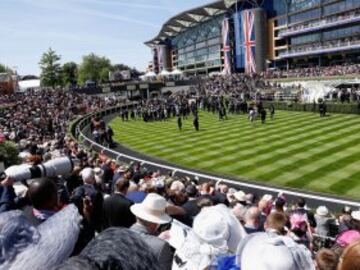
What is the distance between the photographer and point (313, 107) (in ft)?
145

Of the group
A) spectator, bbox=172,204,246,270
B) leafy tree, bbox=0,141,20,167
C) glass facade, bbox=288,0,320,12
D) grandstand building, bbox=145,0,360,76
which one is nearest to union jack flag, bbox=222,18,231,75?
grandstand building, bbox=145,0,360,76

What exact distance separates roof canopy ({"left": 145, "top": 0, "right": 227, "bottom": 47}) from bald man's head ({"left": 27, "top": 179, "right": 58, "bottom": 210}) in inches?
4601

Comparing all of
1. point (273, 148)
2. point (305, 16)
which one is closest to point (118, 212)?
point (273, 148)

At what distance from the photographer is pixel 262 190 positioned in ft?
52.1

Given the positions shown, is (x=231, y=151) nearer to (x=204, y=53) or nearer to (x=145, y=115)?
(x=145, y=115)

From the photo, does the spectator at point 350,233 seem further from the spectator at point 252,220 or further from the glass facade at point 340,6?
the glass facade at point 340,6

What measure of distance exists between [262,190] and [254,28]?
324 ft

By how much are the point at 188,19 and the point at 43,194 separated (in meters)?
140

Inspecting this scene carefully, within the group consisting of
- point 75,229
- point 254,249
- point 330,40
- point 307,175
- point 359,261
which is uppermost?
point 330,40

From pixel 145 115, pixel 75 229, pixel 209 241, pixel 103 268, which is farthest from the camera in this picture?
pixel 145 115

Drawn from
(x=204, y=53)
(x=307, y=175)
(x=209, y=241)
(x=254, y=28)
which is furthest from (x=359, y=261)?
(x=204, y=53)

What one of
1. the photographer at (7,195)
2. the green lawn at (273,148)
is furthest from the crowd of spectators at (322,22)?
the photographer at (7,195)

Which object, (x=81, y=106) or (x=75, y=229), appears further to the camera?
(x=81, y=106)

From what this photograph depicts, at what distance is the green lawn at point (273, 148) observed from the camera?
20.5m
